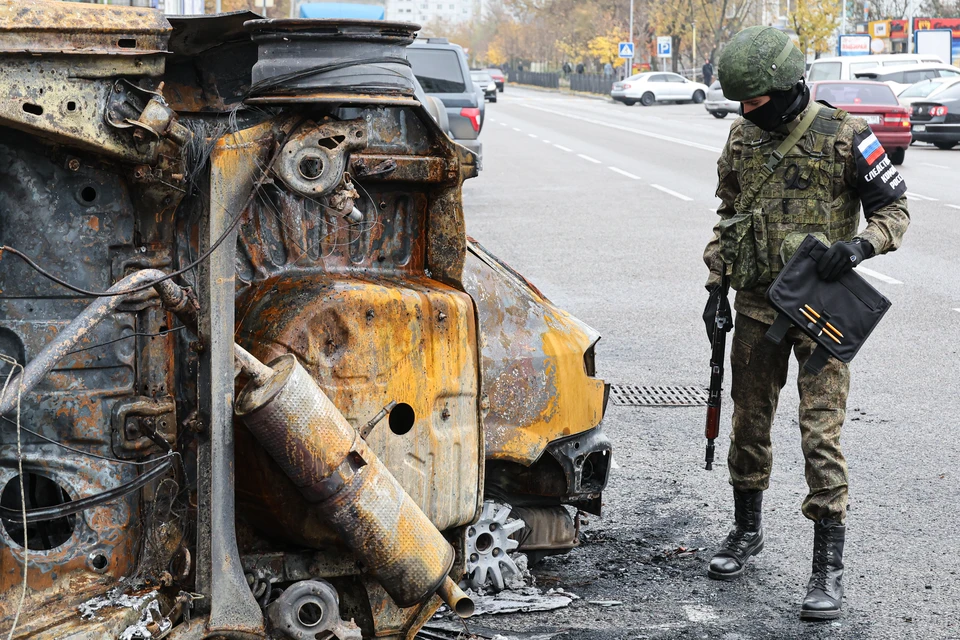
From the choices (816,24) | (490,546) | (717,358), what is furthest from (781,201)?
(816,24)

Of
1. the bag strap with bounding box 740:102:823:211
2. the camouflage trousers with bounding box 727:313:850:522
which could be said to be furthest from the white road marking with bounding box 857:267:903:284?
the bag strap with bounding box 740:102:823:211

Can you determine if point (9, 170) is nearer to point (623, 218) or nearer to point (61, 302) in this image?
point (61, 302)

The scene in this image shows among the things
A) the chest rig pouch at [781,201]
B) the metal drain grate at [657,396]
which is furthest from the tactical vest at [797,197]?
the metal drain grate at [657,396]

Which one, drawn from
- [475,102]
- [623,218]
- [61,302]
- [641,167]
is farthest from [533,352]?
[641,167]

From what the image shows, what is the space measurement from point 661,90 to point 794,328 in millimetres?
56495

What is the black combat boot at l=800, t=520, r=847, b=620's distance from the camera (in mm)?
4551

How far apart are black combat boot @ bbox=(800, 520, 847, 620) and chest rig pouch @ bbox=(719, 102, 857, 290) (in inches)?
38.5

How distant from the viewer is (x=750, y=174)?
5008 mm

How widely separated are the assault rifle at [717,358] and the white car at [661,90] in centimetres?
5590

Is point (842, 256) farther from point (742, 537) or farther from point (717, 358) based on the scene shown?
point (742, 537)

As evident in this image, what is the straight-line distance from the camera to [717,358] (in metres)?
5.36

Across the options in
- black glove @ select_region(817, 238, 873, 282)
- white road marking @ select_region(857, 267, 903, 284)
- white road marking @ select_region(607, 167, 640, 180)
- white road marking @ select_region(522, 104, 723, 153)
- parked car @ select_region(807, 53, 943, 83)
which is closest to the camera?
black glove @ select_region(817, 238, 873, 282)

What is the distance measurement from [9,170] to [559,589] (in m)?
2.56

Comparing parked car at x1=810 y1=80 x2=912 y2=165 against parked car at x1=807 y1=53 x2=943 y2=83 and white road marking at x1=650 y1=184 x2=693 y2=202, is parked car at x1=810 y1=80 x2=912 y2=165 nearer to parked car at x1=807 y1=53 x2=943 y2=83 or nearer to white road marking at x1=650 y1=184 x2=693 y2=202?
parked car at x1=807 y1=53 x2=943 y2=83
